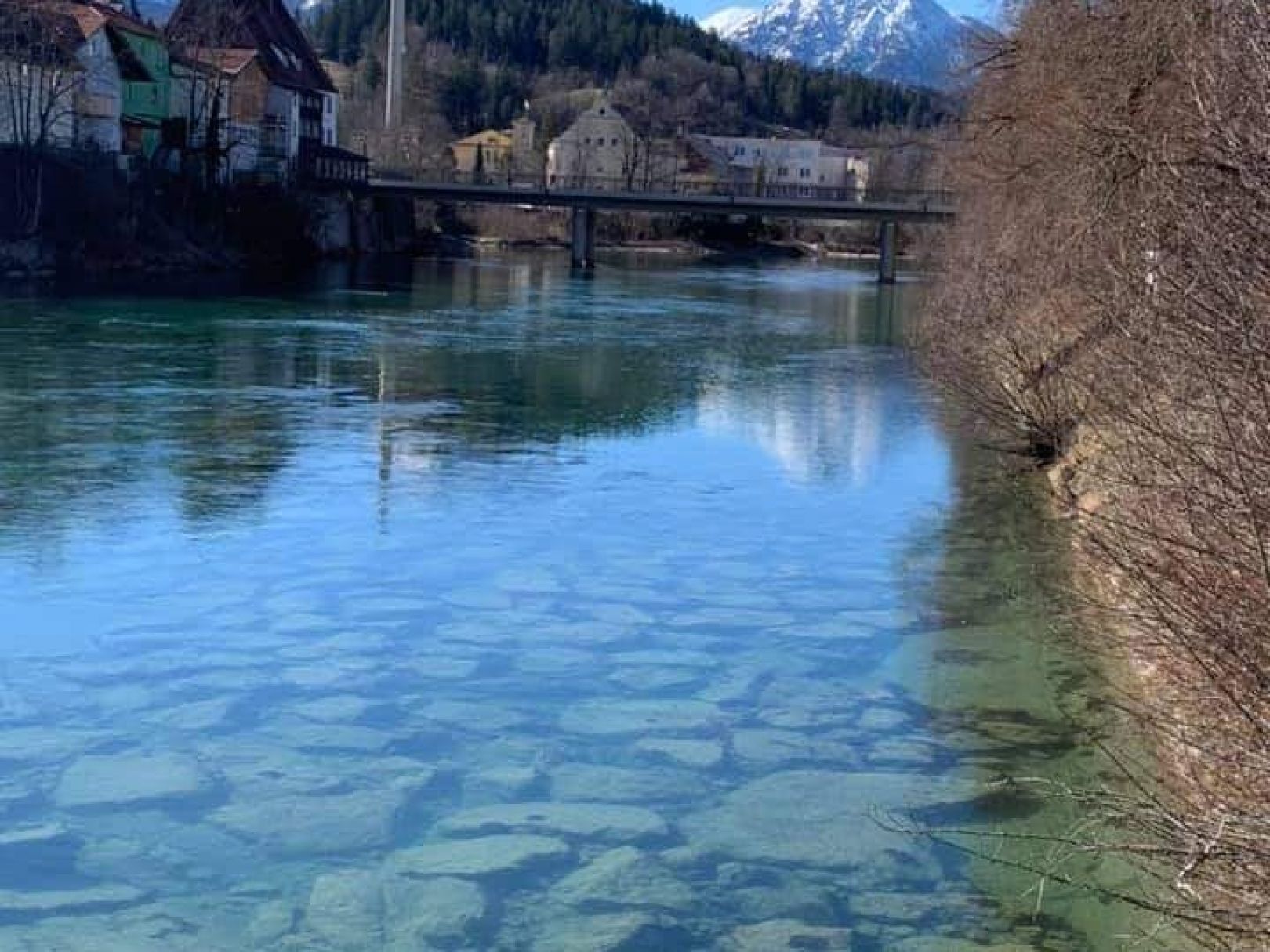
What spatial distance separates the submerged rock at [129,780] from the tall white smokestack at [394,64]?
8264 centimetres

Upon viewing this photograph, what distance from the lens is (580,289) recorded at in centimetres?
4828

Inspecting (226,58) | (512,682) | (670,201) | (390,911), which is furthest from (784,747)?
(226,58)

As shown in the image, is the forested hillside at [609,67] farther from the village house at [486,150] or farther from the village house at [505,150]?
the village house at [505,150]

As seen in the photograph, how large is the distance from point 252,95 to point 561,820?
57776 millimetres

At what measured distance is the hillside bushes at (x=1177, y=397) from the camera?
550 centimetres

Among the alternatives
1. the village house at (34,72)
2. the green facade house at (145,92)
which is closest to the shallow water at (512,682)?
the village house at (34,72)

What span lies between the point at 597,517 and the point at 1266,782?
9.40m

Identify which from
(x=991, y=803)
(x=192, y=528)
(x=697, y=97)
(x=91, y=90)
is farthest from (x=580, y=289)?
(x=697, y=97)

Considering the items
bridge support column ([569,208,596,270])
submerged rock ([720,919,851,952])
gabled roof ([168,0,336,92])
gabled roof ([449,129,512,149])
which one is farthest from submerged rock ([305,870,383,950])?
gabled roof ([449,129,512,149])

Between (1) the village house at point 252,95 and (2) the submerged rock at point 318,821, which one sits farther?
(1) the village house at point 252,95

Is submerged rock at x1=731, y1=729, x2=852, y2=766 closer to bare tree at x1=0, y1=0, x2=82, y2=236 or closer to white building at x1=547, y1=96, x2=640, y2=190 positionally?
bare tree at x1=0, y1=0, x2=82, y2=236

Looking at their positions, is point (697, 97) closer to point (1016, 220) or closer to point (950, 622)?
point (1016, 220)

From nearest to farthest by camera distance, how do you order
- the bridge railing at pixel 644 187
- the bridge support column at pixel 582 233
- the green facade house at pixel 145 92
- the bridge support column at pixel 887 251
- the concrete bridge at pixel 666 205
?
the green facade house at pixel 145 92, the bridge support column at pixel 887 251, the concrete bridge at pixel 666 205, the bridge railing at pixel 644 187, the bridge support column at pixel 582 233

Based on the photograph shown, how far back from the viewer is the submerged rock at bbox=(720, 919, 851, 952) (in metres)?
6.51
